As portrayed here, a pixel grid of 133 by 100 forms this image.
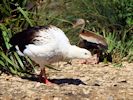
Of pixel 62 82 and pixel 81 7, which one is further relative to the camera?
pixel 81 7

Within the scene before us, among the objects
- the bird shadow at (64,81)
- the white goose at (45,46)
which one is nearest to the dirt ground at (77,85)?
the bird shadow at (64,81)

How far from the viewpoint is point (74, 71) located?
815 centimetres

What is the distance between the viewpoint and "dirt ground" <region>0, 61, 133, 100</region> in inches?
269

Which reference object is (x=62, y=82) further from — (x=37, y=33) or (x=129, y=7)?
(x=129, y=7)

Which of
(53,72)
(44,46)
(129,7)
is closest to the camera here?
(44,46)

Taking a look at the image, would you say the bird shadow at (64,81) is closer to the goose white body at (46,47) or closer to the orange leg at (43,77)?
the orange leg at (43,77)

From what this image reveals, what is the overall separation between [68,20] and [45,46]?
2.46 m

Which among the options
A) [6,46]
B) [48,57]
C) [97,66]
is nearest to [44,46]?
[48,57]

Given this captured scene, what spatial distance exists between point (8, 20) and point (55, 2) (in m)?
2.05

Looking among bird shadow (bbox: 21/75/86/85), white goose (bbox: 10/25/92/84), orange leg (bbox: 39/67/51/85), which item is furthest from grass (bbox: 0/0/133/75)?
white goose (bbox: 10/25/92/84)

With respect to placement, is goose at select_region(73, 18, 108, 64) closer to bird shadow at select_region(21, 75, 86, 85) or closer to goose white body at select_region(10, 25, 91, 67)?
bird shadow at select_region(21, 75, 86, 85)

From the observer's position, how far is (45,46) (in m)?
6.85

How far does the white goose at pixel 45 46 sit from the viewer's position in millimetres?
6859

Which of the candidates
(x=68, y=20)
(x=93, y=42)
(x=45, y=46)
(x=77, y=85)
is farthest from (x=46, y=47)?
(x=68, y=20)
